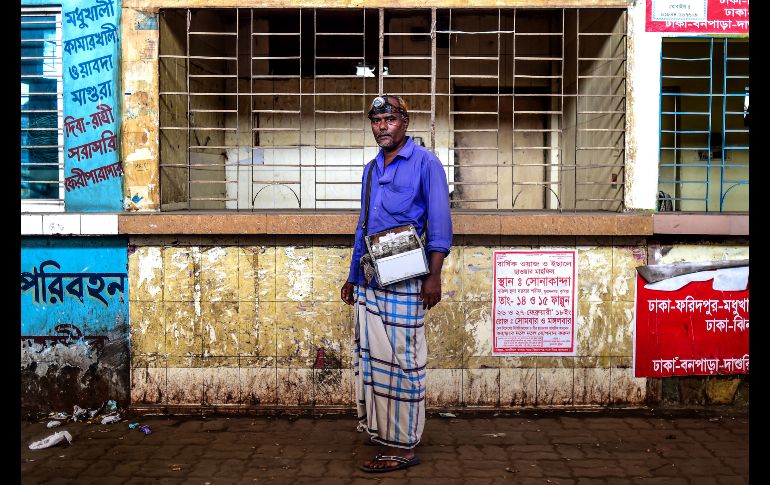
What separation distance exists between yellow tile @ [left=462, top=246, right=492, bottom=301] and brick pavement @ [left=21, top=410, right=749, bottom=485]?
34.8 inches

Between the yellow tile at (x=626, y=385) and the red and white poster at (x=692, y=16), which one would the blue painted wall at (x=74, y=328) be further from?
the red and white poster at (x=692, y=16)

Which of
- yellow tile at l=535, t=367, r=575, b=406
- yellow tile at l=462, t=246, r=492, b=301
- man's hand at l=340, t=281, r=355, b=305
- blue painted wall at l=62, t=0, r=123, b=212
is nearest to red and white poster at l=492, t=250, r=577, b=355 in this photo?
yellow tile at l=462, t=246, r=492, b=301

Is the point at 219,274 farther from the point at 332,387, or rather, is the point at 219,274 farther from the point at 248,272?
the point at 332,387

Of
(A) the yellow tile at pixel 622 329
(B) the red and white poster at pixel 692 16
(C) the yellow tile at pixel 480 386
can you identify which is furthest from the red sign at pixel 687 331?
(B) the red and white poster at pixel 692 16

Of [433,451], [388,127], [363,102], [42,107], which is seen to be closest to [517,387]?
[433,451]

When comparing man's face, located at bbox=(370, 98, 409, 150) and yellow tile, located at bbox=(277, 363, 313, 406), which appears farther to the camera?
yellow tile, located at bbox=(277, 363, 313, 406)

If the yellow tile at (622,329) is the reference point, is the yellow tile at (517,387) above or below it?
below

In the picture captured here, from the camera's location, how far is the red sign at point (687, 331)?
5.60m

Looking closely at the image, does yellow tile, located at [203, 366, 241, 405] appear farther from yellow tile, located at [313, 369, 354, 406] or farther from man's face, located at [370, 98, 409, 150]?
man's face, located at [370, 98, 409, 150]

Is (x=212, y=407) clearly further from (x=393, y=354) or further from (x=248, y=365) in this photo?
(x=393, y=354)

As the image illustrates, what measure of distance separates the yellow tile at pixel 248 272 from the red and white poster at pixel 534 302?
1.73 metres

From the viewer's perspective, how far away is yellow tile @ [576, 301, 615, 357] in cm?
561

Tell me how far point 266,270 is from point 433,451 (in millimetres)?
1815

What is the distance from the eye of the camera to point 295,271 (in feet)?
18.3
